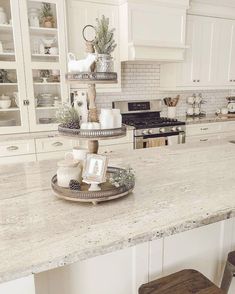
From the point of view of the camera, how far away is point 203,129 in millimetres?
4098

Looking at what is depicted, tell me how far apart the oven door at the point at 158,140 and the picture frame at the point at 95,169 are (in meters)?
2.41

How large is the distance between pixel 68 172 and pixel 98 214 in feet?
0.77

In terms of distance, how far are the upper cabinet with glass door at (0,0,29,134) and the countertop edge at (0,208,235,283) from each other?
2.53m

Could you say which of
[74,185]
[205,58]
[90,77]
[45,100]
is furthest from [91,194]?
[205,58]

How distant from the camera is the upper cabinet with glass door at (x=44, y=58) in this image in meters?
3.06

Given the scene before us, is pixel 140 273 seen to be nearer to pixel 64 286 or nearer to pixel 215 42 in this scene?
pixel 64 286

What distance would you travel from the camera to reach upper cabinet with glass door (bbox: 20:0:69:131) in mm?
3057

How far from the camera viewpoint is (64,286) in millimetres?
1139

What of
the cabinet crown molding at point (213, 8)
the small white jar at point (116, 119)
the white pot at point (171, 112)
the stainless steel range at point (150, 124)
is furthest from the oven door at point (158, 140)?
the small white jar at point (116, 119)

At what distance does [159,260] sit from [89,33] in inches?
107

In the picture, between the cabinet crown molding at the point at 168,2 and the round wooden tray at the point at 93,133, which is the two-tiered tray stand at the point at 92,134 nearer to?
the round wooden tray at the point at 93,133

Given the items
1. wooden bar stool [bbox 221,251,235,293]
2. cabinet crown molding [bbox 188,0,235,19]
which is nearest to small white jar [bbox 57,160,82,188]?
wooden bar stool [bbox 221,251,235,293]

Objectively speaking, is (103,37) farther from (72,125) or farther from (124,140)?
(124,140)

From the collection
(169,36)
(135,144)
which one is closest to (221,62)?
(169,36)
